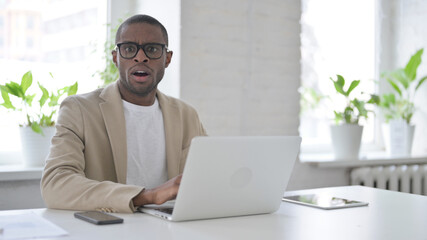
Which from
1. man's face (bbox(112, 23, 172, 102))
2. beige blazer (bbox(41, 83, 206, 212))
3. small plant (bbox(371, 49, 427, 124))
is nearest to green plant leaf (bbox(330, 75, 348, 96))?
small plant (bbox(371, 49, 427, 124))

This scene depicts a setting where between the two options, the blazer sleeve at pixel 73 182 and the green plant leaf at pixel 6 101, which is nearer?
the blazer sleeve at pixel 73 182

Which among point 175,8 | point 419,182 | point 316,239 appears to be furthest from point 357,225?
point 419,182

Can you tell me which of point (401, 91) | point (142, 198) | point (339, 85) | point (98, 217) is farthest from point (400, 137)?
point (98, 217)

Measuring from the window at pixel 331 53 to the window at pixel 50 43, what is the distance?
148cm

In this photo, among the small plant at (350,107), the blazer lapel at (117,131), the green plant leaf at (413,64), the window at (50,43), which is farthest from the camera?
the green plant leaf at (413,64)

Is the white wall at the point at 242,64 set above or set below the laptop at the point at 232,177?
above

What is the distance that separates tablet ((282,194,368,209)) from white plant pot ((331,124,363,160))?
1.61 metres

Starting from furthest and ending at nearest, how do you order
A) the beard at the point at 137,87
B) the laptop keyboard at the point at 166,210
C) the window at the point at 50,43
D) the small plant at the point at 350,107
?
1. the small plant at the point at 350,107
2. the window at the point at 50,43
3. the beard at the point at 137,87
4. the laptop keyboard at the point at 166,210

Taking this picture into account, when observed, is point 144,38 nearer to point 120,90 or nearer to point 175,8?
point 120,90

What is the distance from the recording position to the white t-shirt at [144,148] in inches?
83.6

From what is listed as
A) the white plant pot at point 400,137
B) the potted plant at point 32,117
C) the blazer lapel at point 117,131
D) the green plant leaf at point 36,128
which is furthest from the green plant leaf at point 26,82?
the white plant pot at point 400,137

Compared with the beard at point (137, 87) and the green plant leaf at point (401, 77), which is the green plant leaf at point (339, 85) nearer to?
the green plant leaf at point (401, 77)

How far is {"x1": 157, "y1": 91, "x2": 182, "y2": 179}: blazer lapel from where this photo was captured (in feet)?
7.00

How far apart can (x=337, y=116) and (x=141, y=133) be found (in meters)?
1.77
